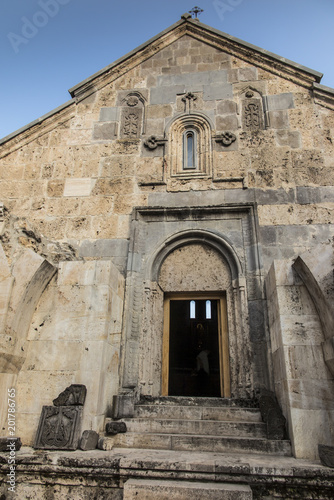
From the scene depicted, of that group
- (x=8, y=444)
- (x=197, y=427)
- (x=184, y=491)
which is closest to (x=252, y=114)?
(x=197, y=427)

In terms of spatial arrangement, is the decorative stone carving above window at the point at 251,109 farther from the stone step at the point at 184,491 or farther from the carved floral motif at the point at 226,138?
the stone step at the point at 184,491

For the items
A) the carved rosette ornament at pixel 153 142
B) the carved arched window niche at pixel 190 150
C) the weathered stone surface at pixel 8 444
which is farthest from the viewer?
the carved rosette ornament at pixel 153 142

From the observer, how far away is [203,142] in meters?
6.94

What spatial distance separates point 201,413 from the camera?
4906 millimetres

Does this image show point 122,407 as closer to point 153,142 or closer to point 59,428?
point 59,428

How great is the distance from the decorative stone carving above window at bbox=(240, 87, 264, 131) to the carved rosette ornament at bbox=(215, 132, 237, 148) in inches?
12.8

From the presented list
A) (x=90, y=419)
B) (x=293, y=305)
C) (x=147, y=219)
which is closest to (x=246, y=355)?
(x=293, y=305)

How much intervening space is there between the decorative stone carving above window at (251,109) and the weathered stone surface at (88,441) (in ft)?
18.9

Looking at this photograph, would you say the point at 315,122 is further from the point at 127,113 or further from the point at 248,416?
the point at 248,416

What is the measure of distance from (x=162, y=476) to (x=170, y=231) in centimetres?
393

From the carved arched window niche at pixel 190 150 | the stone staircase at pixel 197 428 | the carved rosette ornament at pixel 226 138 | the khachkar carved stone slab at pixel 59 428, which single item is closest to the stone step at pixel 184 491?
the stone staircase at pixel 197 428

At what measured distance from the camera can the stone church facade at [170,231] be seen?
453cm

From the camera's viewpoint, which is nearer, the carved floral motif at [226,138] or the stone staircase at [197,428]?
the stone staircase at [197,428]

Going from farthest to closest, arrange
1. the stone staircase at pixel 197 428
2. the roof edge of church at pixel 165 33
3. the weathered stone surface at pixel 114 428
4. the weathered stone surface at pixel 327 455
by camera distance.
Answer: the roof edge of church at pixel 165 33, the weathered stone surface at pixel 114 428, the stone staircase at pixel 197 428, the weathered stone surface at pixel 327 455
